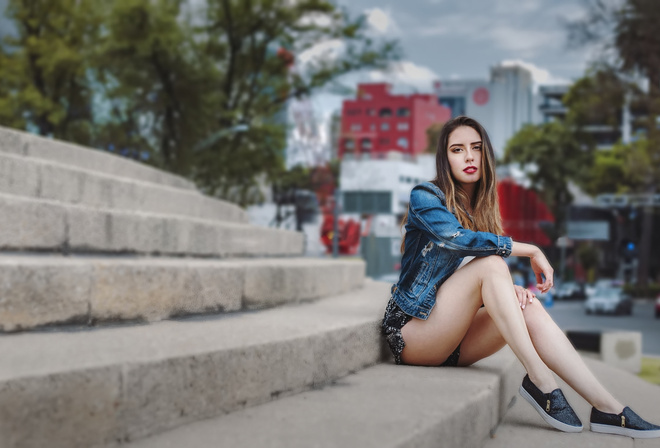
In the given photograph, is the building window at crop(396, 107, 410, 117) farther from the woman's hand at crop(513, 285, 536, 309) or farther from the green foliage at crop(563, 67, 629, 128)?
the woman's hand at crop(513, 285, 536, 309)

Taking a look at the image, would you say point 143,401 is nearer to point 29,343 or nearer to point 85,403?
point 85,403

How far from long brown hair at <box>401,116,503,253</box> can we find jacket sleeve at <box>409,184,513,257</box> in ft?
0.42

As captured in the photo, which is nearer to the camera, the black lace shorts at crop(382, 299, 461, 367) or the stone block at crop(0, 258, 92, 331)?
the stone block at crop(0, 258, 92, 331)

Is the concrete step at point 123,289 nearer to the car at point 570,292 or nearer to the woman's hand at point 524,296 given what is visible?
the woman's hand at point 524,296

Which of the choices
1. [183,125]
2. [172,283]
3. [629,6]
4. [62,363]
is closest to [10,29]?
[183,125]

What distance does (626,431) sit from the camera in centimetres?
298

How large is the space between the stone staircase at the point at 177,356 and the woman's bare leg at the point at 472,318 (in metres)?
0.14

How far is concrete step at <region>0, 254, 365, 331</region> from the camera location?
2715 mm

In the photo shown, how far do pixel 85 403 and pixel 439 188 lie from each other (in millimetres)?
2079

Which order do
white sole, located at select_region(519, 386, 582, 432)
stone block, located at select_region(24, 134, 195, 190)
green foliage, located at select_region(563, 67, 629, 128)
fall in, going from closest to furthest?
white sole, located at select_region(519, 386, 582, 432), stone block, located at select_region(24, 134, 195, 190), green foliage, located at select_region(563, 67, 629, 128)

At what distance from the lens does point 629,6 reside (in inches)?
580

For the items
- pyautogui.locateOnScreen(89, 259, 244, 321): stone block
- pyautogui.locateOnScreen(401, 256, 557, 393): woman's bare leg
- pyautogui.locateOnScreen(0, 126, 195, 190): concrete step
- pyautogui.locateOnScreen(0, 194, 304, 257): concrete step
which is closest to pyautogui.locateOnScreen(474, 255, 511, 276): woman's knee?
pyautogui.locateOnScreen(401, 256, 557, 393): woman's bare leg

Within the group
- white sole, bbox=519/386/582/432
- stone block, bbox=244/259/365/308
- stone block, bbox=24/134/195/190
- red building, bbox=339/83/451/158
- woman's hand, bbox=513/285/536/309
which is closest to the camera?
white sole, bbox=519/386/582/432

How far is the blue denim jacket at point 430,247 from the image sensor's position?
3184 millimetres
